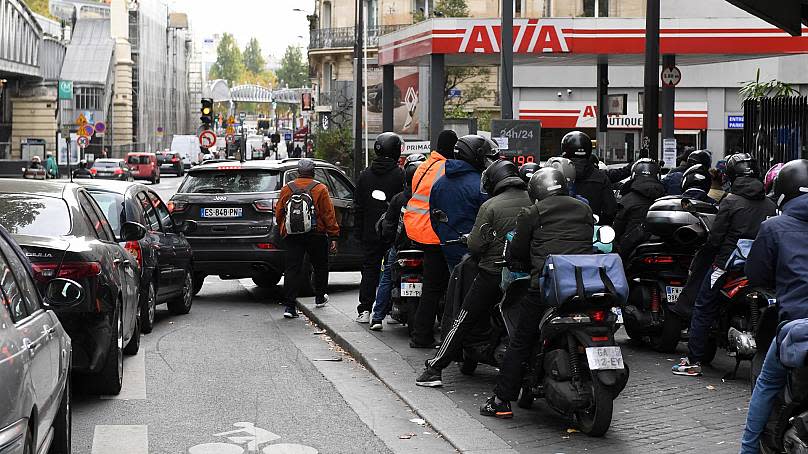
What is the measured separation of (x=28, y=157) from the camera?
67.4 metres

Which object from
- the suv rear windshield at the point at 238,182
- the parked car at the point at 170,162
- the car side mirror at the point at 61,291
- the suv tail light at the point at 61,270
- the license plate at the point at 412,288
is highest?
the suv rear windshield at the point at 238,182

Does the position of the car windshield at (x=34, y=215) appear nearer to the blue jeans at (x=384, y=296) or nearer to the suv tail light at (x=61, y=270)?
the suv tail light at (x=61, y=270)

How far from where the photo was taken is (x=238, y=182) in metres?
16.2

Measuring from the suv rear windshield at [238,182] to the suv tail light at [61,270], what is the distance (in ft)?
24.5

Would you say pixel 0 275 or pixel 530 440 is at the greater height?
pixel 0 275

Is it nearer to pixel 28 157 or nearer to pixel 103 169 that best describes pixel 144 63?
pixel 28 157

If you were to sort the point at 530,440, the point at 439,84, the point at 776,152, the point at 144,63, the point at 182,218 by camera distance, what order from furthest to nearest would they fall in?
the point at 144,63, the point at 439,84, the point at 776,152, the point at 182,218, the point at 530,440

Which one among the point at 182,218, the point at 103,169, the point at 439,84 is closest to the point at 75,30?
the point at 103,169

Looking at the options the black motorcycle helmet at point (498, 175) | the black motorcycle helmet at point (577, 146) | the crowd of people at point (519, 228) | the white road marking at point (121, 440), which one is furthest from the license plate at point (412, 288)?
the white road marking at point (121, 440)

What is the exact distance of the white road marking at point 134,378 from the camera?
9398 mm

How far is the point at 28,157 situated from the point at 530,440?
6306 cm

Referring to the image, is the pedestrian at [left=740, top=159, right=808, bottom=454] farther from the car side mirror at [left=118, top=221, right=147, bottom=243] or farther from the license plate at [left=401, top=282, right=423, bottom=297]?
the car side mirror at [left=118, top=221, right=147, bottom=243]

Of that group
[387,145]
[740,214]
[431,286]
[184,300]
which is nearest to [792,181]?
[740,214]

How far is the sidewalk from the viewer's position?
7.68m
